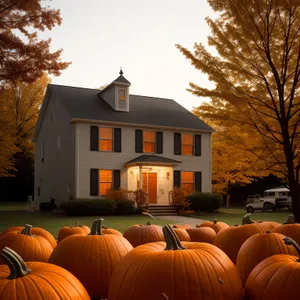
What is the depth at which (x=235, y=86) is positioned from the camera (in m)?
7.54

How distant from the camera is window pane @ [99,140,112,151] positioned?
76.4 ft

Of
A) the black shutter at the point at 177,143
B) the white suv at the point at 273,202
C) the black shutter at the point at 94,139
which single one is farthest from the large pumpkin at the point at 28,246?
the white suv at the point at 273,202

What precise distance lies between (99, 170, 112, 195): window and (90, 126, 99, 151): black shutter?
4.64 feet

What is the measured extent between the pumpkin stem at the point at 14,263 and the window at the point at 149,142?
2249 cm

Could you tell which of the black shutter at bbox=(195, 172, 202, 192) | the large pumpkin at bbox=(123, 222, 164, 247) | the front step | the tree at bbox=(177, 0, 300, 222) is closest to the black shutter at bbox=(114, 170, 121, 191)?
the front step

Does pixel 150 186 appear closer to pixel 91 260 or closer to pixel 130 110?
pixel 130 110

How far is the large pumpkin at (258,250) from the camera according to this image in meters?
3.41

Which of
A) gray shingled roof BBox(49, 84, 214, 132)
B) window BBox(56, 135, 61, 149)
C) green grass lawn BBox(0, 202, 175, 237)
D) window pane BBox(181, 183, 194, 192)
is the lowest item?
green grass lawn BBox(0, 202, 175, 237)

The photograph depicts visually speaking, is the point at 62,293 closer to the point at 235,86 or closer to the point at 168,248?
the point at 168,248

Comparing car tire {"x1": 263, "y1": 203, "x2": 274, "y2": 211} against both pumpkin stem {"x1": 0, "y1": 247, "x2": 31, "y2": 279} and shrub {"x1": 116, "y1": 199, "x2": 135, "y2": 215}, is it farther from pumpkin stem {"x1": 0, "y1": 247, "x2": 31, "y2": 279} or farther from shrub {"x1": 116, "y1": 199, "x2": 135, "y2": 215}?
pumpkin stem {"x1": 0, "y1": 247, "x2": 31, "y2": 279}

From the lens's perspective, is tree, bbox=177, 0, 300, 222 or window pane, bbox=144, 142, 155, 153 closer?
tree, bbox=177, 0, 300, 222

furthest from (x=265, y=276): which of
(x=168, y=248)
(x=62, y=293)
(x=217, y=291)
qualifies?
(x=62, y=293)

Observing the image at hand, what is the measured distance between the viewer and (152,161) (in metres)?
22.8

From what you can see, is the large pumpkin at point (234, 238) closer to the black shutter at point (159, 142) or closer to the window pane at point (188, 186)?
the window pane at point (188, 186)
